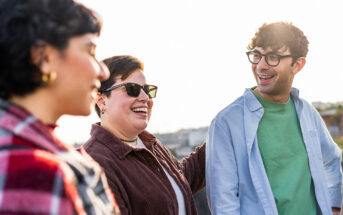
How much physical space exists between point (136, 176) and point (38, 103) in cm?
127

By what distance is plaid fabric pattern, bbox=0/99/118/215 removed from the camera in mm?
977

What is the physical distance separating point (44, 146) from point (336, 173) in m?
2.77

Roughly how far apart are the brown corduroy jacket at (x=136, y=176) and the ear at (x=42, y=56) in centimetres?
117

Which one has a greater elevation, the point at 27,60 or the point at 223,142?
the point at 27,60

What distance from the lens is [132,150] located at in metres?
2.46

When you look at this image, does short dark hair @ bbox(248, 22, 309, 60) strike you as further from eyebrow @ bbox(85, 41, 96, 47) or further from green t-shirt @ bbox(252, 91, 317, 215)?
eyebrow @ bbox(85, 41, 96, 47)

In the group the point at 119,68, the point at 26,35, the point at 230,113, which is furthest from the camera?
the point at 230,113

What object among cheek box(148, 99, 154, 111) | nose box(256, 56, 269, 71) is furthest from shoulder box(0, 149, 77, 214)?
nose box(256, 56, 269, 71)

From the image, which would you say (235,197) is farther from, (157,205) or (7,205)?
(7,205)

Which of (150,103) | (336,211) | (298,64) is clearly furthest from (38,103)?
(336,211)

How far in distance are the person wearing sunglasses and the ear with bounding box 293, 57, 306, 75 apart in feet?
3.63

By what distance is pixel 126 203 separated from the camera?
221 centimetres

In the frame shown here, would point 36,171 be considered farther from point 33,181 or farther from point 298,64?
point 298,64

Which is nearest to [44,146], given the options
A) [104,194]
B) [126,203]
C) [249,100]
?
[104,194]
